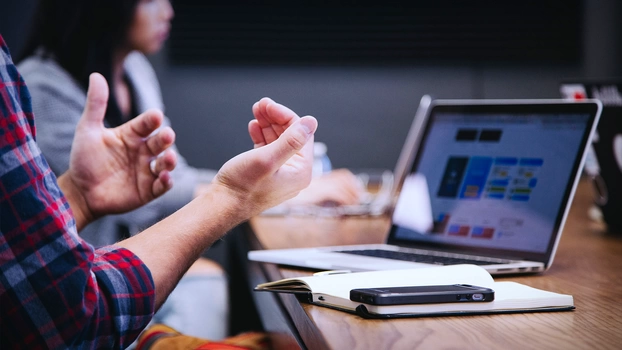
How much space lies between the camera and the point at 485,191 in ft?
3.98

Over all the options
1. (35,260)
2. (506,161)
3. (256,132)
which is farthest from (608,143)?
(35,260)

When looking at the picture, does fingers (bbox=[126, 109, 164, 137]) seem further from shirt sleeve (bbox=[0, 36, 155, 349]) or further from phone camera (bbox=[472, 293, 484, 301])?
phone camera (bbox=[472, 293, 484, 301])

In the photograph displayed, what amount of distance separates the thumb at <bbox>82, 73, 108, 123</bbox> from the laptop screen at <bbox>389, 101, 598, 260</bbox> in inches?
23.8

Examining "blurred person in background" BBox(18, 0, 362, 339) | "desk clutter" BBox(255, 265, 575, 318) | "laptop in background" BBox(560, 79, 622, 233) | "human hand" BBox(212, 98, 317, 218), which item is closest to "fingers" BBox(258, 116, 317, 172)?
"human hand" BBox(212, 98, 317, 218)

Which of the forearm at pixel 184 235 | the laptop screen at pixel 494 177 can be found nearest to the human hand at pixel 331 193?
the laptop screen at pixel 494 177

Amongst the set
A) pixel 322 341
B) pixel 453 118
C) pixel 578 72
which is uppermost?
pixel 578 72

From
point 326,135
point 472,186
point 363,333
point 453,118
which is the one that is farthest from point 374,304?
point 326,135

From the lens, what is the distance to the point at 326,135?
3686 mm

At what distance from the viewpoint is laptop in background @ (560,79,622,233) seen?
1.40 m

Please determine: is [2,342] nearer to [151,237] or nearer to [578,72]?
[151,237]

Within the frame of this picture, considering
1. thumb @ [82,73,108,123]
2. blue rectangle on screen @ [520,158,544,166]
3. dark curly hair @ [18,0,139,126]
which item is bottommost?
thumb @ [82,73,108,123]

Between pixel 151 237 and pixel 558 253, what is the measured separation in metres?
0.74

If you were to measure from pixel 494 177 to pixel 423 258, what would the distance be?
206mm

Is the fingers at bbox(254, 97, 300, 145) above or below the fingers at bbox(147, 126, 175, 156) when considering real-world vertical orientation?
above
